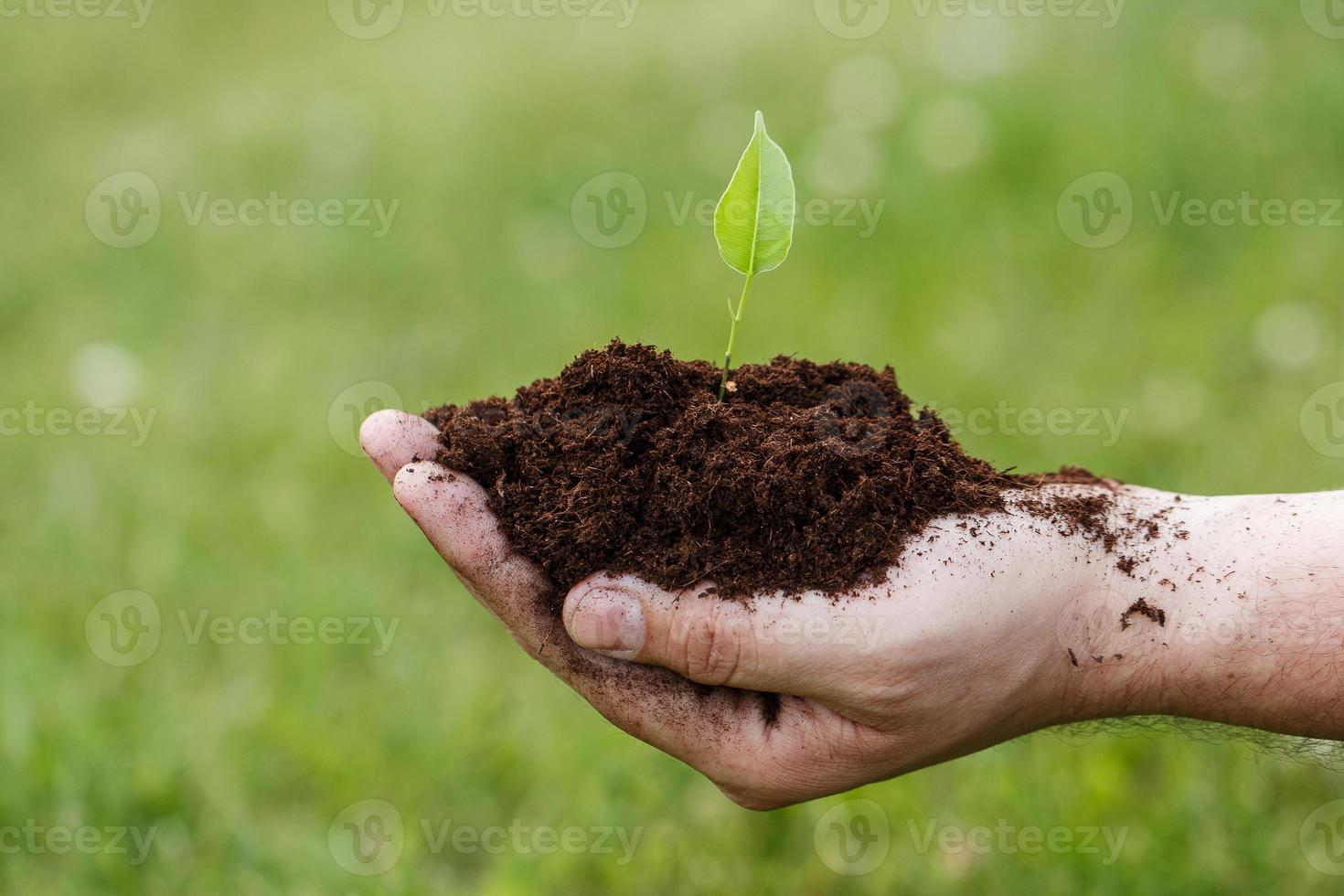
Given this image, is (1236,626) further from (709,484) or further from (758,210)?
(758,210)

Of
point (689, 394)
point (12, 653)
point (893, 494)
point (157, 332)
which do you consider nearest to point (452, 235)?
point (157, 332)

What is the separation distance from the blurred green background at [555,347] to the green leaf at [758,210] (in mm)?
1432

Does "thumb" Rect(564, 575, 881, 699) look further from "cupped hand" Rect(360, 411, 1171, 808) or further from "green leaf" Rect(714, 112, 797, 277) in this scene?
"green leaf" Rect(714, 112, 797, 277)

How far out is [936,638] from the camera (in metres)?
1.55

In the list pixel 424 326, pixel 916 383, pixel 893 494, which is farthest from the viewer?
pixel 424 326

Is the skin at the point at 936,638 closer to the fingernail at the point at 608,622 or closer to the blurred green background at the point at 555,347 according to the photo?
the fingernail at the point at 608,622

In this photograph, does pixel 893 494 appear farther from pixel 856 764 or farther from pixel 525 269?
pixel 525 269

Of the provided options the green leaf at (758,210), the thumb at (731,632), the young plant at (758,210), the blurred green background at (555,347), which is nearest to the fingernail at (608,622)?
the thumb at (731,632)

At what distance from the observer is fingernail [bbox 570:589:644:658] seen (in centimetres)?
155

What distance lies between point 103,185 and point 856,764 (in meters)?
5.32

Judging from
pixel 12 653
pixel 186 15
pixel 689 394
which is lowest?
pixel 12 653

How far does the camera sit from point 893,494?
→ 165 centimetres

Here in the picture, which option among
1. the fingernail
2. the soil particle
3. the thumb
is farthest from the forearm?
the fingernail

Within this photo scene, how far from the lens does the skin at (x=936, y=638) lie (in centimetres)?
156
